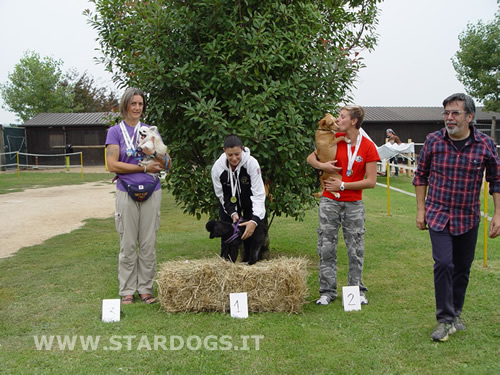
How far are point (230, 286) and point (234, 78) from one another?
245cm

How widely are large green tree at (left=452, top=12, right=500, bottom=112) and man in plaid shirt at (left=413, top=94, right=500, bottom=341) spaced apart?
3039 cm

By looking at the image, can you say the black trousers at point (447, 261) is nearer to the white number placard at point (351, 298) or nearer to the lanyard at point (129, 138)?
the white number placard at point (351, 298)

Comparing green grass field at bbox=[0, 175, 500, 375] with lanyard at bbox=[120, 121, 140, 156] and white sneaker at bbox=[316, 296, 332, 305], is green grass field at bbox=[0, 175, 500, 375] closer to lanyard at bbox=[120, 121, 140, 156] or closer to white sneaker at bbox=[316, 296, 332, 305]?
white sneaker at bbox=[316, 296, 332, 305]

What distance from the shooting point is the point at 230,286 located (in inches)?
203

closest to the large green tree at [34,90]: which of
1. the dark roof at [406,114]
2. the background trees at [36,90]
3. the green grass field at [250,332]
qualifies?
the background trees at [36,90]

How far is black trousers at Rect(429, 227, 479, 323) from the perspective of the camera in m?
4.44

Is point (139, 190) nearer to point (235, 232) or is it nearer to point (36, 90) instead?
point (235, 232)

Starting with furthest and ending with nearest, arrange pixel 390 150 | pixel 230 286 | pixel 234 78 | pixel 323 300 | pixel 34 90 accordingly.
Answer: pixel 34 90 → pixel 390 150 → pixel 234 78 → pixel 323 300 → pixel 230 286

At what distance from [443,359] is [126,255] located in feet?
10.7

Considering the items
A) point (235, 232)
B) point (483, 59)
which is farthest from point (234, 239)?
point (483, 59)

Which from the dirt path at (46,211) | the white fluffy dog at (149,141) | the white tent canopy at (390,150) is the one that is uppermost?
the white fluffy dog at (149,141)

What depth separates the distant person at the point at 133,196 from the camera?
217 inches

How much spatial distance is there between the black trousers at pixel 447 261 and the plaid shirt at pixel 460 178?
9cm

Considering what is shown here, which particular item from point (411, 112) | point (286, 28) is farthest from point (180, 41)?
point (411, 112)
